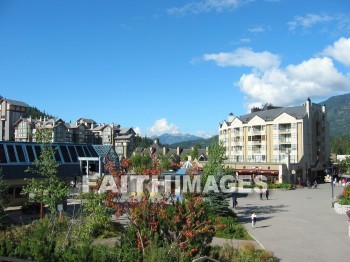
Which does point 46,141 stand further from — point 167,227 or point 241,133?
point 241,133

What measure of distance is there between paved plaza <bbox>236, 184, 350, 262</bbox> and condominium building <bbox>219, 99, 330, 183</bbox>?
23733 mm

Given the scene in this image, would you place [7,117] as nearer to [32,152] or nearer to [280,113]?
[280,113]

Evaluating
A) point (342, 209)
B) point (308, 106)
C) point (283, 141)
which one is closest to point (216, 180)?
point (342, 209)

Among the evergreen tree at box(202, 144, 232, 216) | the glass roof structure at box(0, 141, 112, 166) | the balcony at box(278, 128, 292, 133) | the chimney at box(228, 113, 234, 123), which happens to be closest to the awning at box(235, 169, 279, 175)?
the balcony at box(278, 128, 292, 133)

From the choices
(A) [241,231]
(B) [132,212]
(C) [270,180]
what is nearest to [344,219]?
(A) [241,231]

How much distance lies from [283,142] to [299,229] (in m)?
46.3

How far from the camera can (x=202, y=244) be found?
14008 mm

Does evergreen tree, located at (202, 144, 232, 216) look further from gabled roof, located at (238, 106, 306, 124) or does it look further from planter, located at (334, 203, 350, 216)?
gabled roof, located at (238, 106, 306, 124)

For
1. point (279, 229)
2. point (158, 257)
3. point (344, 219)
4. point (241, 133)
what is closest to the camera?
point (158, 257)

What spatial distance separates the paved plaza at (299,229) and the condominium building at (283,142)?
23.7 m

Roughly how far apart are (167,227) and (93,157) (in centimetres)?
2201

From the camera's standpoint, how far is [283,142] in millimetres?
69000

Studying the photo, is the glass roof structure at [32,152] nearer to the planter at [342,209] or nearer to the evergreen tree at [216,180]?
the evergreen tree at [216,180]

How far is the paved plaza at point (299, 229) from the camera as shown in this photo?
18.8 metres
